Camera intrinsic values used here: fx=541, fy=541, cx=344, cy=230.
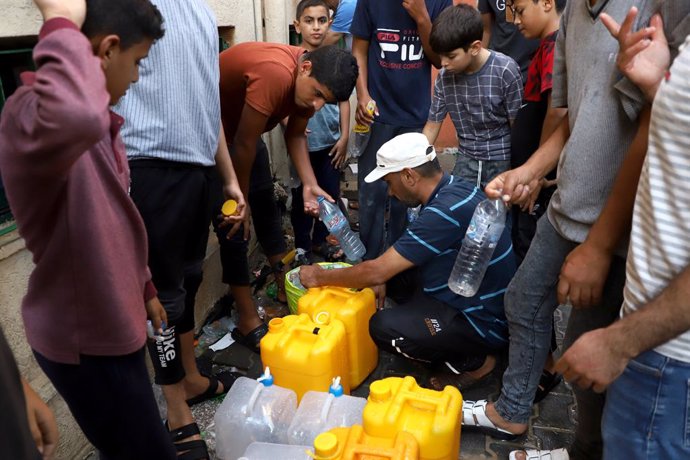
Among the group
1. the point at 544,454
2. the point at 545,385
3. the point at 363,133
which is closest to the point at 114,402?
the point at 544,454

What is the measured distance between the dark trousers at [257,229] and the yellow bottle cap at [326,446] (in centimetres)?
147

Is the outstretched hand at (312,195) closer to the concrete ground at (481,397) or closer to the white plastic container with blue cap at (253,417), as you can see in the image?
the concrete ground at (481,397)

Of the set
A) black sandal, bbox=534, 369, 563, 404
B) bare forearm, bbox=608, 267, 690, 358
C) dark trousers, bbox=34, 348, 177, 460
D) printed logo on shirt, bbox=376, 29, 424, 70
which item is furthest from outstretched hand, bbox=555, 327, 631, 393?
printed logo on shirt, bbox=376, 29, 424, 70

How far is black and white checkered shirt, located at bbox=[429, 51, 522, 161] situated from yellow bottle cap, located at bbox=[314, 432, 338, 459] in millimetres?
2333

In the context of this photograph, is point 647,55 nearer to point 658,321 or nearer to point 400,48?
point 658,321

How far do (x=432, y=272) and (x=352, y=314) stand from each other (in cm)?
50

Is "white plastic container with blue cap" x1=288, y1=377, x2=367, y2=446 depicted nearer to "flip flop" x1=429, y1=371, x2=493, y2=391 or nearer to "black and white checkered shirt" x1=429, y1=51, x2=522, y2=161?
A: "flip flop" x1=429, y1=371, x2=493, y2=391

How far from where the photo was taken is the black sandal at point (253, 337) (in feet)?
11.5

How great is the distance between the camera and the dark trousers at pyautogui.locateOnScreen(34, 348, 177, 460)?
1.66 meters

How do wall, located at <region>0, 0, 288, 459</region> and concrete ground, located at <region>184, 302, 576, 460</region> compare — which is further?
concrete ground, located at <region>184, 302, 576, 460</region>

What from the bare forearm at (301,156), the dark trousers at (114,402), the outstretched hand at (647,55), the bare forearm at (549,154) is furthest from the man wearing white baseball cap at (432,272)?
the dark trousers at (114,402)

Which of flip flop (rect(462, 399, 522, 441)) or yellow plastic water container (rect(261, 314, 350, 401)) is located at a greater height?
yellow plastic water container (rect(261, 314, 350, 401))

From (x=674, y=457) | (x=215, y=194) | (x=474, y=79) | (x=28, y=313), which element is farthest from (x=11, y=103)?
(x=474, y=79)

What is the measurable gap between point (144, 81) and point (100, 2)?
70 cm
